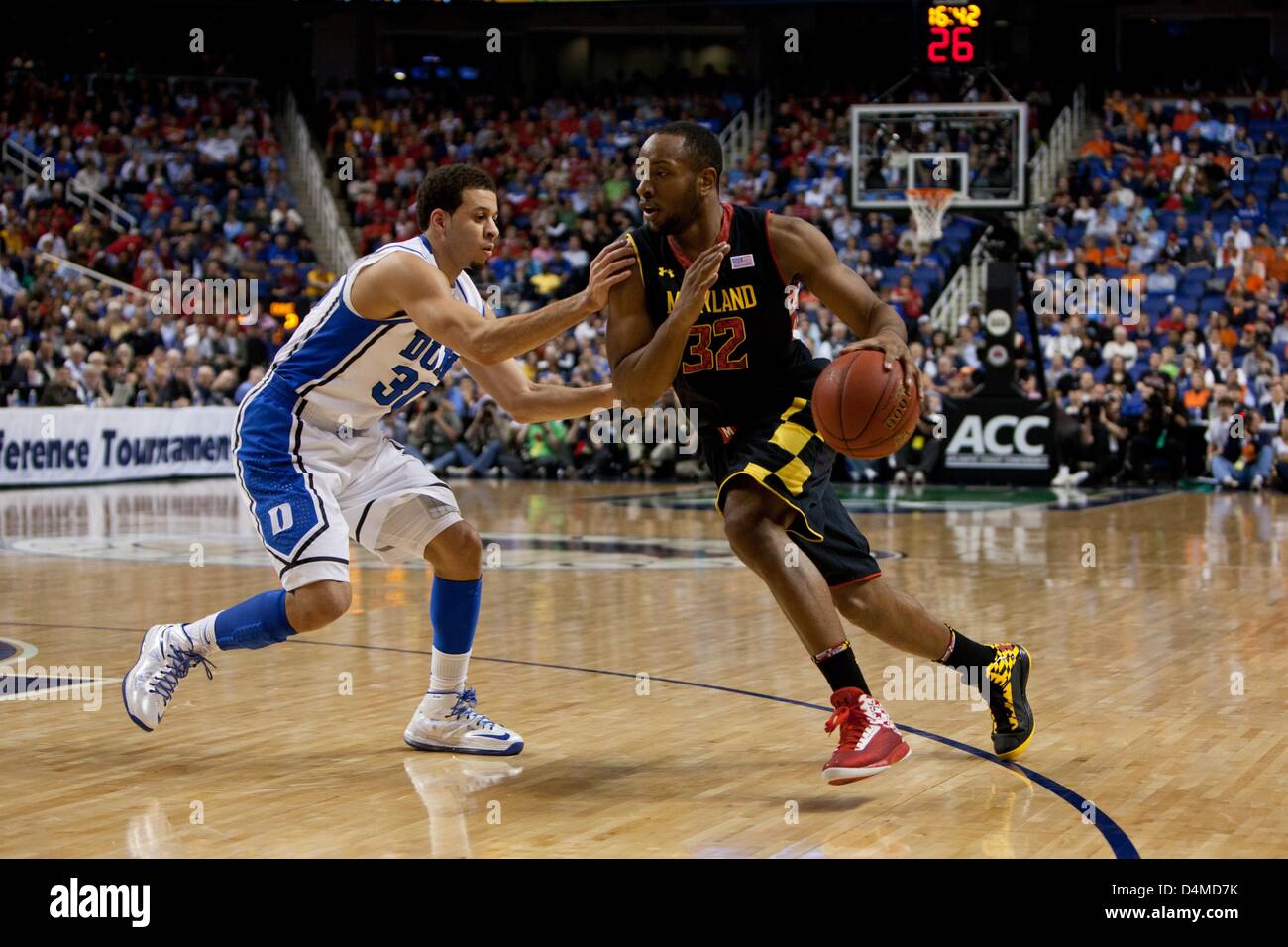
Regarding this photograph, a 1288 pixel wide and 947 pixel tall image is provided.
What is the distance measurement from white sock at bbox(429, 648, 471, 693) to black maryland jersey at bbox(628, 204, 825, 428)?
48.0 inches

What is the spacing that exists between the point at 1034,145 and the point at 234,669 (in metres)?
19.2

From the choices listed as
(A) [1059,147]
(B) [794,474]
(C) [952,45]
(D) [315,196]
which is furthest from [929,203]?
(B) [794,474]

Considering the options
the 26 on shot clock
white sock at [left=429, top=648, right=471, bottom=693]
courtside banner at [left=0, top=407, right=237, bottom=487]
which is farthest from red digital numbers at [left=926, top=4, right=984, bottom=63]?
white sock at [left=429, top=648, right=471, bottom=693]

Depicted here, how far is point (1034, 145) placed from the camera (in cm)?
2334

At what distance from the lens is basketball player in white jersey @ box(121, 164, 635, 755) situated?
4934 millimetres

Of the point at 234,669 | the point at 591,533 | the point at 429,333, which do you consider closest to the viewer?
the point at 429,333

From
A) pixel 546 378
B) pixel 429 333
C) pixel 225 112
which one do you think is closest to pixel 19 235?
pixel 225 112

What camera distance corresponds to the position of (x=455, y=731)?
5.16m

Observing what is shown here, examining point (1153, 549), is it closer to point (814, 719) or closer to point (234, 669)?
point (814, 719)

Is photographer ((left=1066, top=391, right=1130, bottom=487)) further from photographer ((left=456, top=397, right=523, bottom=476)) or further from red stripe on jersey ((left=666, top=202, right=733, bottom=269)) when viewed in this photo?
red stripe on jersey ((left=666, top=202, right=733, bottom=269))

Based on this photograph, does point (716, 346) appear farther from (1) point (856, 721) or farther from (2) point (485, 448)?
(2) point (485, 448)

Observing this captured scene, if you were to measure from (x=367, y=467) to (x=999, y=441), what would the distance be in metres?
13.8
